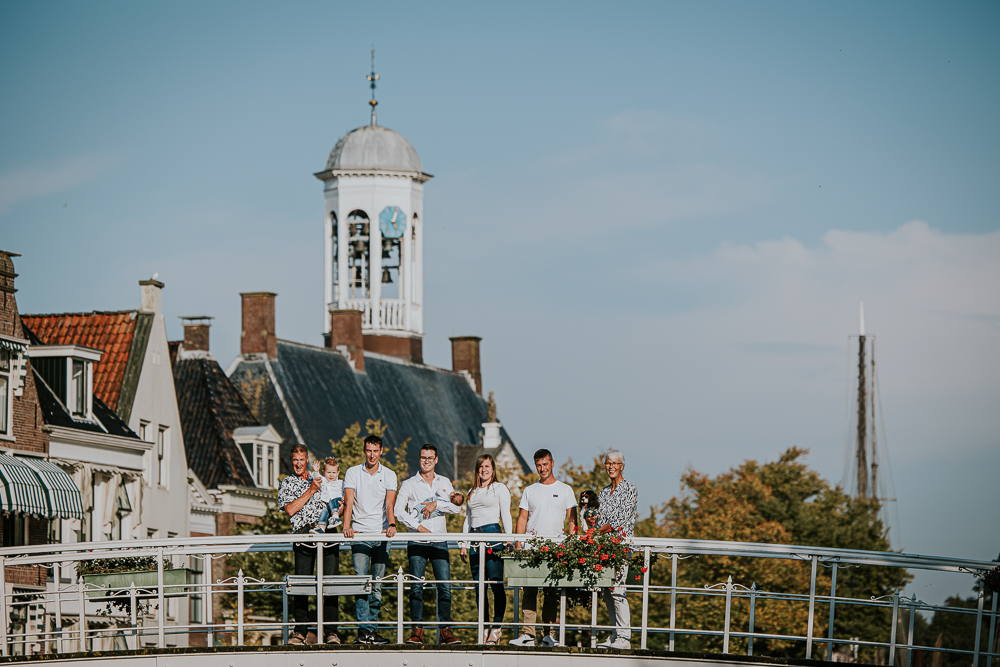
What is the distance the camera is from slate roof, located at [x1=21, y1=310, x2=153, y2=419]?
3975 centimetres

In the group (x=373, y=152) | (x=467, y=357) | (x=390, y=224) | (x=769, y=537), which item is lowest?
(x=769, y=537)

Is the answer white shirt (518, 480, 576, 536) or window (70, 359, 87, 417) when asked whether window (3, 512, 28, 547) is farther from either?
white shirt (518, 480, 576, 536)

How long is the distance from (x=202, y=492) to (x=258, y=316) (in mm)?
16177

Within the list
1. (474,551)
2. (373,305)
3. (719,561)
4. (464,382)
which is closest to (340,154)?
(373,305)

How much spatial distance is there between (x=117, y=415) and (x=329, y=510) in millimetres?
22791

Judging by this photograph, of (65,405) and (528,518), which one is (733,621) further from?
(528,518)

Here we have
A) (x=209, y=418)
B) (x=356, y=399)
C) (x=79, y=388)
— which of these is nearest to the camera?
(x=79, y=388)

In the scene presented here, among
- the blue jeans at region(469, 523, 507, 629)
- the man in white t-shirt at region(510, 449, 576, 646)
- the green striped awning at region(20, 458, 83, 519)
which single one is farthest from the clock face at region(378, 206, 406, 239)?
the man in white t-shirt at region(510, 449, 576, 646)

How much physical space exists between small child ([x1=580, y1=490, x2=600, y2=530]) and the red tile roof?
24538 mm

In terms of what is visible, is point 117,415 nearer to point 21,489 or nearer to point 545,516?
point 21,489

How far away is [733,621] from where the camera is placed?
57.3 m

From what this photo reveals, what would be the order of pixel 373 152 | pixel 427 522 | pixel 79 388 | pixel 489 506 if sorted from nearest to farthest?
pixel 489 506
pixel 427 522
pixel 79 388
pixel 373 152

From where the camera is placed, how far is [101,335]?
40.9 metres

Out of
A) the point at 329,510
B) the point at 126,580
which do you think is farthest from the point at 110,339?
the point at 329,510
